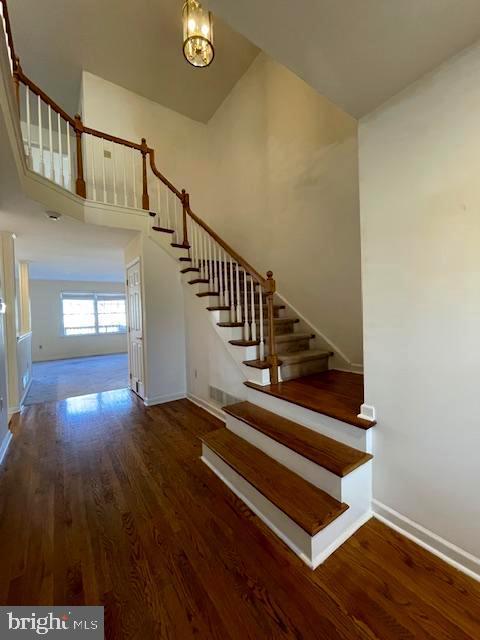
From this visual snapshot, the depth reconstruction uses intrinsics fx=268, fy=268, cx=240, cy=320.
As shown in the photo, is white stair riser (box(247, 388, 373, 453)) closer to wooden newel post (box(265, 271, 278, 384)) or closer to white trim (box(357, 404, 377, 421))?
white trim (box(357, 404, 377, 421))

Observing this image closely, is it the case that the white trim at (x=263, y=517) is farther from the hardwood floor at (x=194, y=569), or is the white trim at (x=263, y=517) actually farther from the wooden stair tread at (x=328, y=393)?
the wooden stair tread at (x=328, y=393)

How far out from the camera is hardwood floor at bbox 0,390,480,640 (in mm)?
1091

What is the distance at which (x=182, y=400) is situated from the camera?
382 cm

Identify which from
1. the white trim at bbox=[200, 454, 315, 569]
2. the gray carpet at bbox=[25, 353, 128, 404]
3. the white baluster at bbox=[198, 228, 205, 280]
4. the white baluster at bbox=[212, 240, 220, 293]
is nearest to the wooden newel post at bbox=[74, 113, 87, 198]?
the white baluster at bbox=[198, 228, 205, 280]

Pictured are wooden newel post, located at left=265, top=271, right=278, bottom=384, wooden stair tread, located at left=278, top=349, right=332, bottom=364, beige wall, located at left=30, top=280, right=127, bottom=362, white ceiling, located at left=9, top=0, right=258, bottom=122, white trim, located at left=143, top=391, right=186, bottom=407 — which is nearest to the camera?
wooden newel post, located at left=265, top=271, right=278, bottom=384

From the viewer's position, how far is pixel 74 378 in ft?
18.3

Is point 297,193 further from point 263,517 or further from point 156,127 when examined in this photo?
point 263,517

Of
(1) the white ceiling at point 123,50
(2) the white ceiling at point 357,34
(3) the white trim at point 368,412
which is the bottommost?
(3) the white trim at point 368,412

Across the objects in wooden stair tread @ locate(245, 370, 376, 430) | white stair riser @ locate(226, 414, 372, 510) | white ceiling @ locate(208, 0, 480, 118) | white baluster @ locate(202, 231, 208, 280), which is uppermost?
white ceiling @ locate(208, 0, 480, 118)

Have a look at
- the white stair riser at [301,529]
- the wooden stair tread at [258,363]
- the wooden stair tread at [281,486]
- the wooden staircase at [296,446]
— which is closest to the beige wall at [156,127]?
the wooden staircase at [296,446]

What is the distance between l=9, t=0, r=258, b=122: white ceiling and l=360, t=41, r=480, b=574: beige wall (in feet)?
12.2

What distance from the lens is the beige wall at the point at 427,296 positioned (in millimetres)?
1215

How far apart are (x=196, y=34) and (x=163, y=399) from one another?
405cm

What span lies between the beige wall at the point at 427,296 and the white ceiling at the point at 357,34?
15cm
